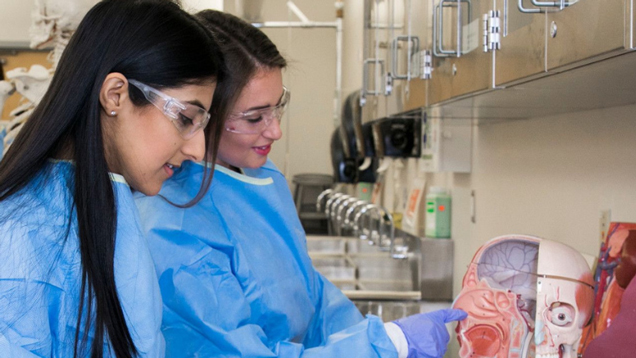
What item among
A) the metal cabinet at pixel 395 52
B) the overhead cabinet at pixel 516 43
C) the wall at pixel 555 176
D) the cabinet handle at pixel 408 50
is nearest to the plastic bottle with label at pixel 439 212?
the wall at pixel 555 176

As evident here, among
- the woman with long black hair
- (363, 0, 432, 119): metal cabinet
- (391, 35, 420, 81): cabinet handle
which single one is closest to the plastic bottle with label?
(363, 0, 432, 119): metal cabinet

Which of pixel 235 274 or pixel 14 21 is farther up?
pixel 14 21

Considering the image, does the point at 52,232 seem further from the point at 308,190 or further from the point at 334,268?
the point at 308,190

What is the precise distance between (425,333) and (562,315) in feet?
1.07

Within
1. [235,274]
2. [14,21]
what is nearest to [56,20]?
[235,274]

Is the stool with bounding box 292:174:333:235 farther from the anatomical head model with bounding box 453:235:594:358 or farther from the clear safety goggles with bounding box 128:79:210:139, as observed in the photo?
the clear safety goggles with bounding box 128:79:210:139

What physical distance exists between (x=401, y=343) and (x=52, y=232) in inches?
29.6

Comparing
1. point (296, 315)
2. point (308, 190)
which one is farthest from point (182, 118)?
point (308, 190)

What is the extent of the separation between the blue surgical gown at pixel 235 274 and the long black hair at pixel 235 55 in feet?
0.49

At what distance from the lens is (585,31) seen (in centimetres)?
99

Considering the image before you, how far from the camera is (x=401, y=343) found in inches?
60.3

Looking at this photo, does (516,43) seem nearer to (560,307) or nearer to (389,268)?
(560,307)

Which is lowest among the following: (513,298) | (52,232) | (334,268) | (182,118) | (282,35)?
(334,268)

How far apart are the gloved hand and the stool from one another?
13.6 ft
